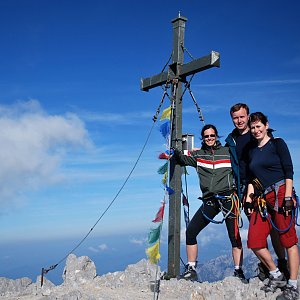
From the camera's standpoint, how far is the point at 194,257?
6988 millimetres

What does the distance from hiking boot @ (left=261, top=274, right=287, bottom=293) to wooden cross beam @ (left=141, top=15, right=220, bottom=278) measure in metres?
2.05

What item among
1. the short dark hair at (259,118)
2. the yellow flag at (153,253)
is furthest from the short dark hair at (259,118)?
the yellow flag at (153,253)

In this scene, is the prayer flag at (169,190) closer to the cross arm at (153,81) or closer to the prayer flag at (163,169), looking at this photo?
the prayer flag at (163,169)

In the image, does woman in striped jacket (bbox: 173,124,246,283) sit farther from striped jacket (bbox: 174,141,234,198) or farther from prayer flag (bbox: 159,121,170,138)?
prayer flag (bbox: 159,121,170,138)

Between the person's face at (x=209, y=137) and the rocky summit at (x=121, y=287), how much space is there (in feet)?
6.94

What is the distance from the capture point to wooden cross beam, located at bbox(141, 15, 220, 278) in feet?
24.6

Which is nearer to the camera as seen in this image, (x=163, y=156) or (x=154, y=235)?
(x=154, y=235)

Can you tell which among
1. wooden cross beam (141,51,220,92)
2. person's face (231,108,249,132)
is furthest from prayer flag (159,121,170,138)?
person's face (231,108,249,132)

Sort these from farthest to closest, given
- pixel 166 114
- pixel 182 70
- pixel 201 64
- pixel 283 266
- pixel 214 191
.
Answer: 1. pixel 182 70
2. pixel 166 114
3. pixel 201 64
4. pixel 214 191
5. pixel 283 266

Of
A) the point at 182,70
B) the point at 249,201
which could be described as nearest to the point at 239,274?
the point at 249,201

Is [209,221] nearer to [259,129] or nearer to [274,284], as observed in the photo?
[274,284]

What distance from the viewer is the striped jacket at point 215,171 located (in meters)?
6.49

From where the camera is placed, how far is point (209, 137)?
21.9ft

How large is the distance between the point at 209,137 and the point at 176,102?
1468 mm
